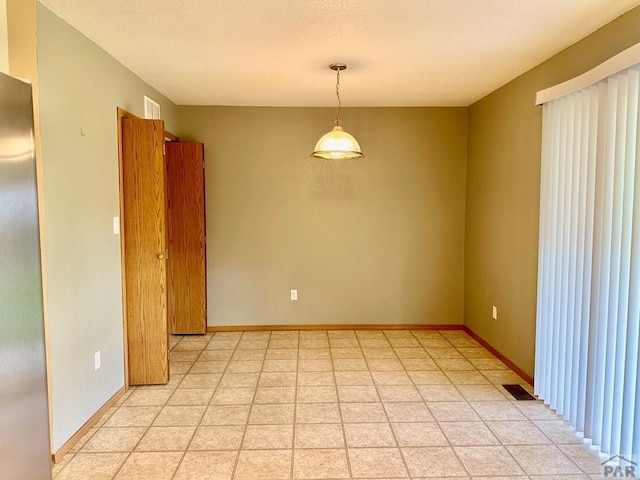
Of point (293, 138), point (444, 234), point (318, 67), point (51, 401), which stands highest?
point (318, 67)

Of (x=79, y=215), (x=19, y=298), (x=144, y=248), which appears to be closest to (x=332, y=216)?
(x=144, y=248)

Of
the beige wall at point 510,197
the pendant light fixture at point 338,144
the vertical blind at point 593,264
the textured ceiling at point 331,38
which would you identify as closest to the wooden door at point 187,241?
the textured ceiling at point 331,38

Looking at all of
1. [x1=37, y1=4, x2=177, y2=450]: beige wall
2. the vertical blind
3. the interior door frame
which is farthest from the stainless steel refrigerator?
the vertical blind

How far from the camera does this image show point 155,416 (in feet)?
9.39

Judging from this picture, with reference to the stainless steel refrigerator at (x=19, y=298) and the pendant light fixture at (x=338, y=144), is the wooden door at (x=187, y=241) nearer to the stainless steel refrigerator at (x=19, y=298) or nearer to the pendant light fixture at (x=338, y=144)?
the pendant light fixture at (x=338, y=144)

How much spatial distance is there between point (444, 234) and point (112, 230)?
11.3ft

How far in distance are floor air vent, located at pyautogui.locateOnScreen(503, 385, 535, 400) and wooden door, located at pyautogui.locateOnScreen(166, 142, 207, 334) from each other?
3083 millimetres

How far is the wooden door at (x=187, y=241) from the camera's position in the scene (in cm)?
452

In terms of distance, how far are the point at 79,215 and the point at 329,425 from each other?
6.75 feet

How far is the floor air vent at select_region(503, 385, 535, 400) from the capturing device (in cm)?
312

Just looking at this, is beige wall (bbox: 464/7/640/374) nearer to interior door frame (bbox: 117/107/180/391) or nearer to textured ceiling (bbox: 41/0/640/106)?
textured ceiling (bbox: 41/0/640/106)

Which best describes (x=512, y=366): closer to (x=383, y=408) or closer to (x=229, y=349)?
(x=383, y=408)

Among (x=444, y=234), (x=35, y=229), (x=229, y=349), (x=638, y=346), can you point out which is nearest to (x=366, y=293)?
(x=444, y=234)

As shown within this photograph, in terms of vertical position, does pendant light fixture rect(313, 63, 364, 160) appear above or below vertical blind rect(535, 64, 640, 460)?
above
